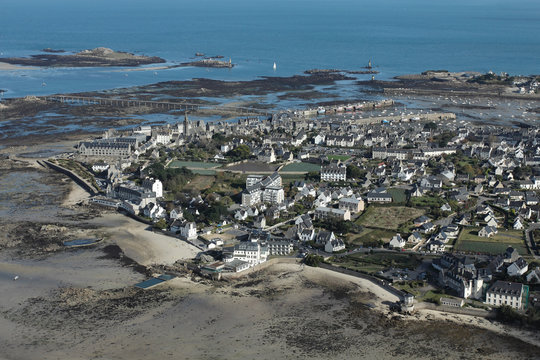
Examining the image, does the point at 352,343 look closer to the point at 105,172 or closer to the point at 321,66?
the point at 105,172

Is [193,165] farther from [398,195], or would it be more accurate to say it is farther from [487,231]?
[487,231]

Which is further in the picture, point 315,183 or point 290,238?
point 315,183

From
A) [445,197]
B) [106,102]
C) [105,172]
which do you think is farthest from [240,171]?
[106,102]

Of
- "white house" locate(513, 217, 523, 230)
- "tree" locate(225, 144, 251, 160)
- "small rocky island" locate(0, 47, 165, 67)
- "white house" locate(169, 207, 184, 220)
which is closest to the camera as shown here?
"white house" locate(513, 217, 523, 230)

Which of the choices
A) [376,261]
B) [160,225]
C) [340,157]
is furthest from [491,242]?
[340,157]

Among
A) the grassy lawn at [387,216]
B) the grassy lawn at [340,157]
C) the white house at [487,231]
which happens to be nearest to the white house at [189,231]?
the grassy lawn at [387,216]

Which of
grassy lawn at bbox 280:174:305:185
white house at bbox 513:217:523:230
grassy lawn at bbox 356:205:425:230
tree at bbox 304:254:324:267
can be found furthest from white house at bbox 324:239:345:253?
grassy lawn at bbox 280:174:305:185

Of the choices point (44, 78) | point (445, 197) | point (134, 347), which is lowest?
point (134, 347)

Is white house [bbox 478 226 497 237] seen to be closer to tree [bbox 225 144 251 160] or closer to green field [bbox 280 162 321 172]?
green field [bbox 280 162 321 172]
